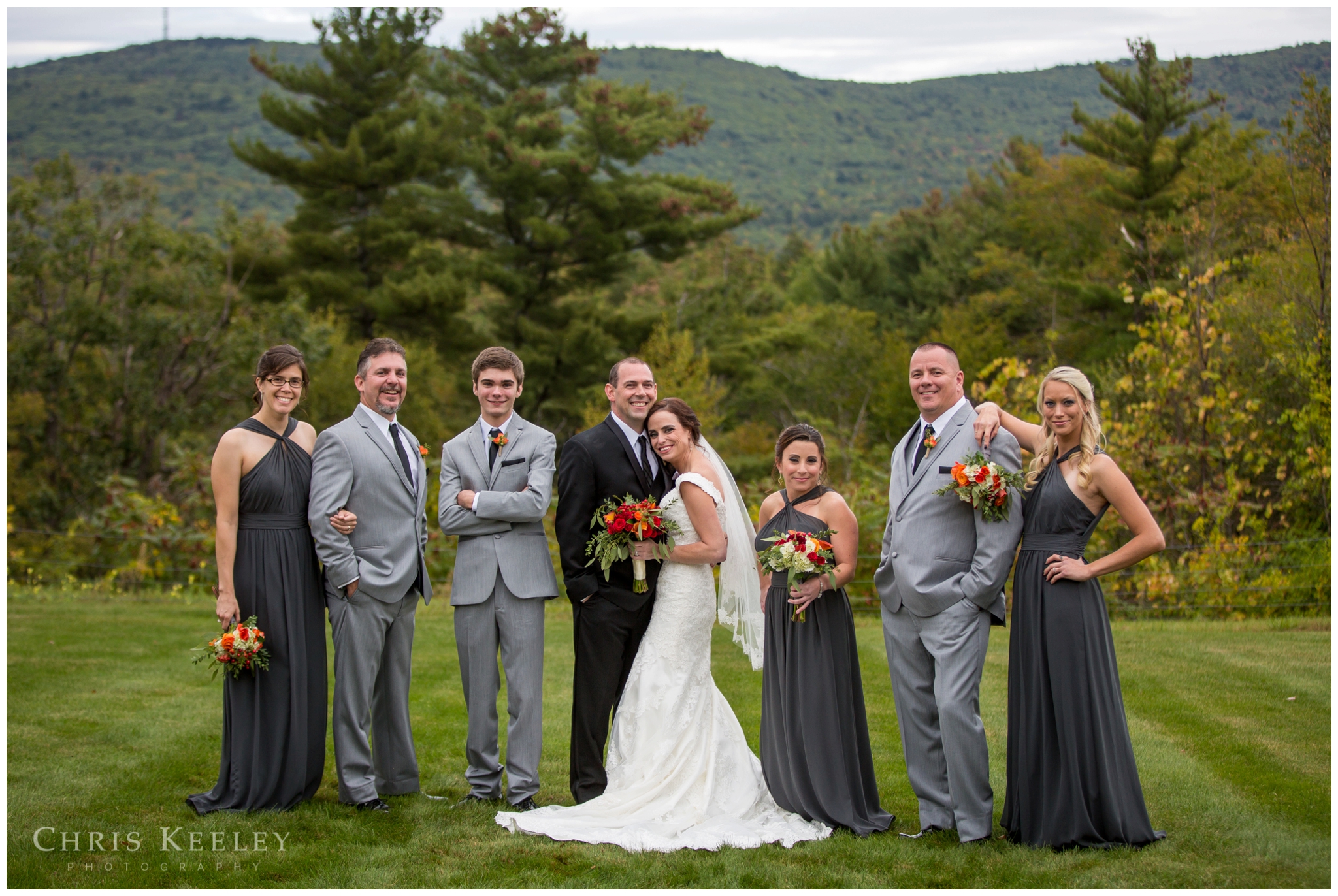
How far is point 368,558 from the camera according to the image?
17.9 ft

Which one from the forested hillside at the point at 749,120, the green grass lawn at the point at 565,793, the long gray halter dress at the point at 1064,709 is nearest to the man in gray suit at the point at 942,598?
→ the long gray halter dress at the point at 1064,709

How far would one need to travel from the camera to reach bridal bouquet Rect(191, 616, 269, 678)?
16.9 feet

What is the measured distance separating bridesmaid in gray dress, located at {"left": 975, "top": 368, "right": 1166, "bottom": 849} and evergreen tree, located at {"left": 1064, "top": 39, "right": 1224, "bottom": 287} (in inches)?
1210

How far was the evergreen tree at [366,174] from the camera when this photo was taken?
30891 mm

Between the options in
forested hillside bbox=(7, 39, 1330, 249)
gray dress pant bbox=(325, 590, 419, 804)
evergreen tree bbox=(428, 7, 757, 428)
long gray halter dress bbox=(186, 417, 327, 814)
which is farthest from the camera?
forested hillside bbox=(7, 39, 1330, 249)

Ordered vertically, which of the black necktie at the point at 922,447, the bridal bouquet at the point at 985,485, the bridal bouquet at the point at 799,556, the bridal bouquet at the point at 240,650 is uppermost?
the black necktie at the point at 922,447

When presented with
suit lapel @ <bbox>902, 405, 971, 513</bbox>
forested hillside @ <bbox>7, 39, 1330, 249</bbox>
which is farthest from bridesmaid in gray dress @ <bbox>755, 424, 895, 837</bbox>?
forested hillside @ <bbox>7, 39, 1330, 249</bbox>

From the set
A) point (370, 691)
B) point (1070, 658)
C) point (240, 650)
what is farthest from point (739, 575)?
point (240, 650)

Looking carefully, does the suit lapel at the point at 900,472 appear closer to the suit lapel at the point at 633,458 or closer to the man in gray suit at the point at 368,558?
the suit lapel at the point at 633,458

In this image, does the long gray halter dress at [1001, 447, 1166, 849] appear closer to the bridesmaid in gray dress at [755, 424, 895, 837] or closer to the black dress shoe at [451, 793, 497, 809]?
the bridesmaid in gray dress at [755, 424, 895, 837]

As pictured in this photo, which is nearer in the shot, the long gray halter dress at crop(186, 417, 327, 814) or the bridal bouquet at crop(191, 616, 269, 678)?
the bridal bouquet at crop(191, 616, 269, 678)

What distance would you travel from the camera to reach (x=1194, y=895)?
13.7 ft

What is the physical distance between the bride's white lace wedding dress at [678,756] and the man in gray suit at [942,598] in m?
0.65

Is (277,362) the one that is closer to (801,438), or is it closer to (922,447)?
(801,438)
